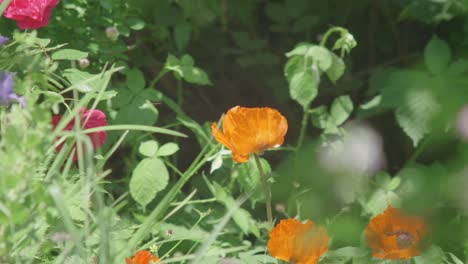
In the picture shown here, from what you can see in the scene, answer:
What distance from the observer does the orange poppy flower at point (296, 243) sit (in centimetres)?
163

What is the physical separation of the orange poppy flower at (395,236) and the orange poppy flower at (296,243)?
0.11 metres

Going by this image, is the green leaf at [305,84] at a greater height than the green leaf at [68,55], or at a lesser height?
lesser

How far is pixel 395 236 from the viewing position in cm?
167

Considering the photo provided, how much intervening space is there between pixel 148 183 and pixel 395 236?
0.55m

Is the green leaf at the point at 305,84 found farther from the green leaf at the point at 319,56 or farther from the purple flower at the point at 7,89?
the purple flower at the point at 7,89

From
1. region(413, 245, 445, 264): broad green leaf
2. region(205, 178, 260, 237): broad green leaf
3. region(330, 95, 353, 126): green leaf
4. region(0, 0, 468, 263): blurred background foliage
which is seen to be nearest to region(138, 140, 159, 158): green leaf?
region(0, 0, 468, 263): blurred background foliage

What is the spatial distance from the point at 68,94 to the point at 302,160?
1.99ft

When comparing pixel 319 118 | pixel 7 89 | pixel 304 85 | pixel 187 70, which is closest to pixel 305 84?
pixel 304 85

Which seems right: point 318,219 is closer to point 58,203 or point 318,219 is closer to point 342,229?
point 342,229

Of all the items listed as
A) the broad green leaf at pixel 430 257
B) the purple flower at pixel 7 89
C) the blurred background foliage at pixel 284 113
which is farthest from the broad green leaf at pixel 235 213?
the purple flower at pixel 7 89

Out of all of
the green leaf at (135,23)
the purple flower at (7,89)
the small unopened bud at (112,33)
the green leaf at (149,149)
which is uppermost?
the purple flower at (7,89)

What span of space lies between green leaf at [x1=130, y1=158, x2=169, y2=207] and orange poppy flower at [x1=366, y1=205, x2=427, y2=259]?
1.54ft

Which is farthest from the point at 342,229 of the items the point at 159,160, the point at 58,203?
the point at 58,203

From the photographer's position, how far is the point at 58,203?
1.21 meters
